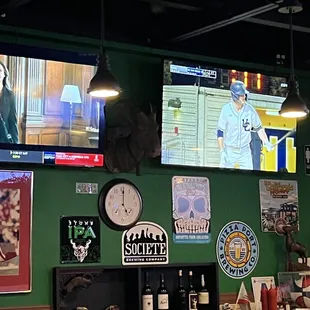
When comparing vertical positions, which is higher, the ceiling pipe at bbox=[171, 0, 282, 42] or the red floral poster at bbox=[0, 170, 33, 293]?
the ceiling pipe at bbox=[171, 0, 282, 42]

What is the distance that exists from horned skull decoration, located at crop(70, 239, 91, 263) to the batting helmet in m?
1.69

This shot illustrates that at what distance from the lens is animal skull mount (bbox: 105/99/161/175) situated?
5328 millimetres

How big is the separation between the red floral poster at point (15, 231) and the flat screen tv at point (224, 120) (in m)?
1.12

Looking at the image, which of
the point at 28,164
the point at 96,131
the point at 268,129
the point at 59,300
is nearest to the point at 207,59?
the point at 268,129

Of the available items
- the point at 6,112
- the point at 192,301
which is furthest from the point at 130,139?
the point at 192,301

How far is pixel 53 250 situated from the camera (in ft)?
16.6

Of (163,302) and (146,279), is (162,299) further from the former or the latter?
(146,279)

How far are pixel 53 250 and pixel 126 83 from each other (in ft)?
4.69

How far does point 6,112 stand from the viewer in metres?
4.79

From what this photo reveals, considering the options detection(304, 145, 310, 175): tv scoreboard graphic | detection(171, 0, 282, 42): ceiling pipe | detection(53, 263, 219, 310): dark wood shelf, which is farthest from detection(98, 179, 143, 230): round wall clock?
detection(304, 145, 310, 175): tv scoreboard graphic

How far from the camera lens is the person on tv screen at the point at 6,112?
4773 millimetres

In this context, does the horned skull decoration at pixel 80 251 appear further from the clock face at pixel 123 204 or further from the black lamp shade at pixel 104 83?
the black lamp shade at pixel 104 83

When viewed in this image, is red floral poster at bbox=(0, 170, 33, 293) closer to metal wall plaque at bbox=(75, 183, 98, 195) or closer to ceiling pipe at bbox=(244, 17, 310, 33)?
metal wall plaque at bbox=(75, 183, 98, 195)

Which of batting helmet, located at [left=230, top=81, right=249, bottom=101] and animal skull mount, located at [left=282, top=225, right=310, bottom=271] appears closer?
batting helmet, located at [left=230, top=81, right=249, bottom=101]
